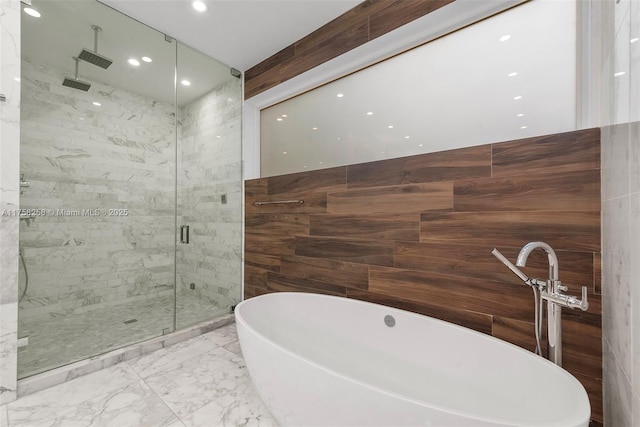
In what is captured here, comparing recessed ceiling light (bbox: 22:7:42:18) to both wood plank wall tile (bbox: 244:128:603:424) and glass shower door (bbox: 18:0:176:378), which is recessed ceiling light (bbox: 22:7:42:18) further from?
wood plank wall tile (bbox: 244:128:603:424)

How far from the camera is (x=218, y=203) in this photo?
2.78m

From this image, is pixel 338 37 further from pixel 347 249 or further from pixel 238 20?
pixel 347 249

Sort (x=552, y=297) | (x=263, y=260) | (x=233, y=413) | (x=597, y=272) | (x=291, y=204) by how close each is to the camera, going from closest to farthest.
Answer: (x=552, y=297), (x=597, y=272), (x=233, y=413), (x=291, y=204), (x=263, y=260)

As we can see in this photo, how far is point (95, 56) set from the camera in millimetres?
2035

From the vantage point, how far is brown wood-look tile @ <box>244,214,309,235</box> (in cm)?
235

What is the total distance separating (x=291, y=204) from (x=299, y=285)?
0.71 meters

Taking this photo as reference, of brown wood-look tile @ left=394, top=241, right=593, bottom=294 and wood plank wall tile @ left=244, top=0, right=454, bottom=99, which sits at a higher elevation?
wood plank wall tile @ left=244, top=0, right=454, bottom=99

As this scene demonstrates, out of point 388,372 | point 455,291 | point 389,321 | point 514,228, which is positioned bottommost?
point 388,372

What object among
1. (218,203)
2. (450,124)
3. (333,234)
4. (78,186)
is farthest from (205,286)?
(450,124)

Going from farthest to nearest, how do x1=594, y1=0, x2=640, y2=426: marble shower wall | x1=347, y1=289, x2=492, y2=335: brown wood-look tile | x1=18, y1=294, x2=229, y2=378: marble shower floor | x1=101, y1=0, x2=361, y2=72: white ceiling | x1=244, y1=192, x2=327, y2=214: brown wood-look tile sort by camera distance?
1. x1=244, y1=192, x2=327, y2=214: brown wood-look tile
2. x1=101, y1=0, x2=361, y2=72: white ceiling
3. x1=18, y1=294, x2=229, y2=378: marble shower floor
4. x1=347, y1=289, x2=492, y2=335: brown wood-look tile
5. x1=594, y1=0, x2=640, y2=426: marble shower wall

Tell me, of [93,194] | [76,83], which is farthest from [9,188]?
[76,83]

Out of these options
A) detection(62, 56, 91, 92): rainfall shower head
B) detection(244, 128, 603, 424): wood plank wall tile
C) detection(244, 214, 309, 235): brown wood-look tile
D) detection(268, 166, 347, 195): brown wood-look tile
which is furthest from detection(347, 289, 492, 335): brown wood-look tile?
detection(62, 56, 91, 92): rainfall shower head

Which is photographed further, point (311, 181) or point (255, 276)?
point (255, 276)

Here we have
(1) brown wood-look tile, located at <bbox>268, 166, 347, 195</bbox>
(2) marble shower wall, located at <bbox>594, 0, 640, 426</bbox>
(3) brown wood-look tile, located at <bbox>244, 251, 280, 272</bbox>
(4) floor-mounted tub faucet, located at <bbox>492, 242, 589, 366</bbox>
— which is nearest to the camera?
(2) marble shower wall, located at <bbox>594, 0, 640, 426</bbox>
